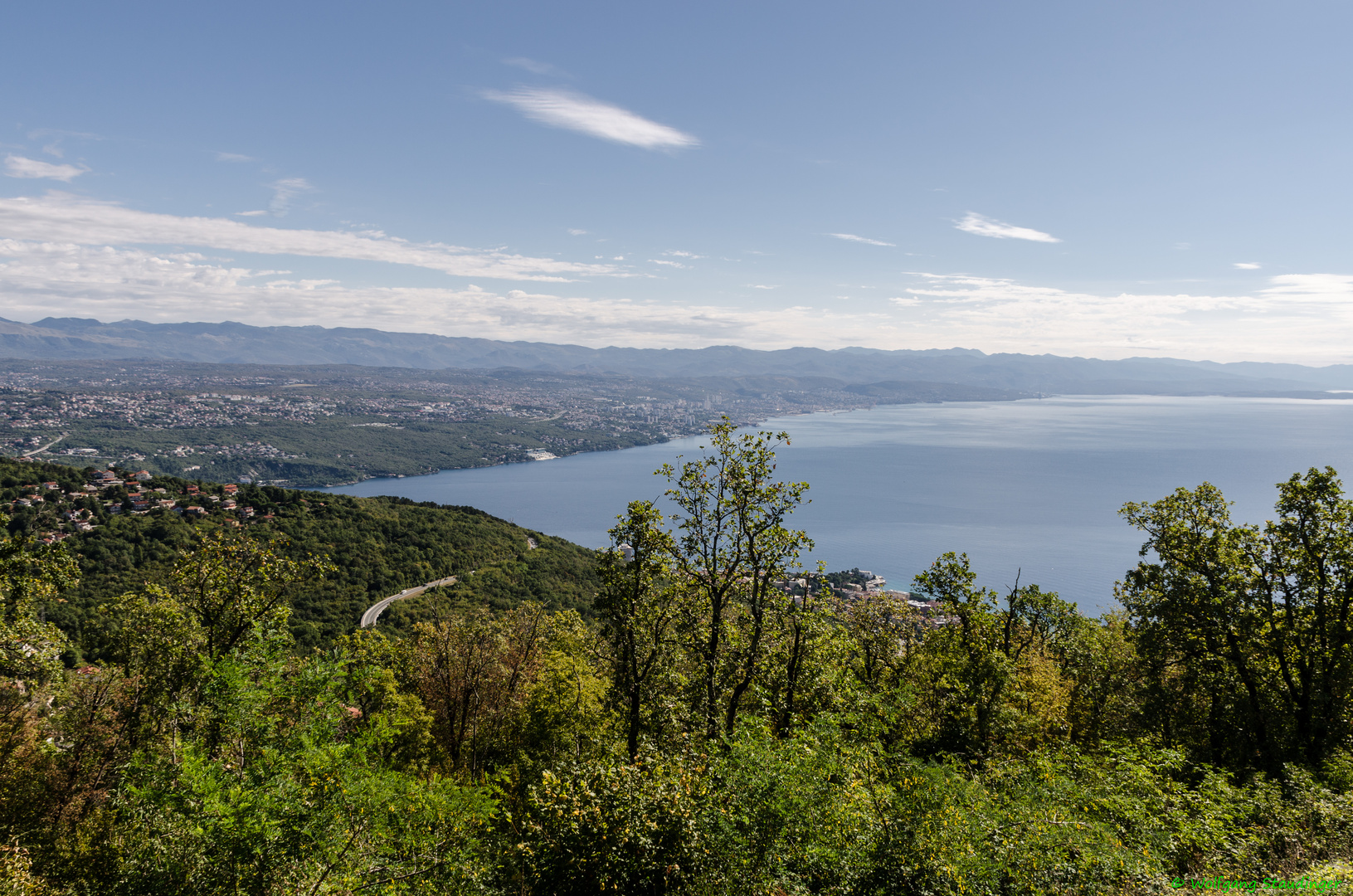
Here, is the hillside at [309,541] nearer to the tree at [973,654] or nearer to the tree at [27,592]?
the tree at [27,592]

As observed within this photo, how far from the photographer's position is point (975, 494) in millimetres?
132625

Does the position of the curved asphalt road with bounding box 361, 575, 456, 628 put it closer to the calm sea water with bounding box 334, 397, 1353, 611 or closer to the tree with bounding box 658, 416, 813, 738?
the tree with bounding box 658, 416, 813, 738

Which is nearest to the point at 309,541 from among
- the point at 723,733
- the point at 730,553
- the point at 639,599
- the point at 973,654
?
the point at 639,599

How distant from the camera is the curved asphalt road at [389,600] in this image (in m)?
48.2

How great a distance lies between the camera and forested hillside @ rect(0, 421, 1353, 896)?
7680mm

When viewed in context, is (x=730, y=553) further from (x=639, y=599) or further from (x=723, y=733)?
(x=723, y=733)

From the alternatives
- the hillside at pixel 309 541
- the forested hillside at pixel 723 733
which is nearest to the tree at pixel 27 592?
the forested hillside at pixel 723 733

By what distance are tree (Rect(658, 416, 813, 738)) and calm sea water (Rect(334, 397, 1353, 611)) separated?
68.6 metres

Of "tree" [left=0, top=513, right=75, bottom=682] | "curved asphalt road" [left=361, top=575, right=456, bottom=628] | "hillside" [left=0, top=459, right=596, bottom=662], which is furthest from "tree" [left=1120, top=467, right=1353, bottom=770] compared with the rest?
"curved asphalt road" [left=361, top=575, right=456, bottom=628]

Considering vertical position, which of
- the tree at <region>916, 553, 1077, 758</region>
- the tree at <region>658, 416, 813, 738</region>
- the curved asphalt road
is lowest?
the curved asphalt road

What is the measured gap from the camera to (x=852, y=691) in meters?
13.9

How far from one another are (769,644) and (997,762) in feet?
17.9

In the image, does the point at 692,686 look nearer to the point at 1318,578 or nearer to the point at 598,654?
the point at 598,654

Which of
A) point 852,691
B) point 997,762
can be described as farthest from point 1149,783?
point 852,691
